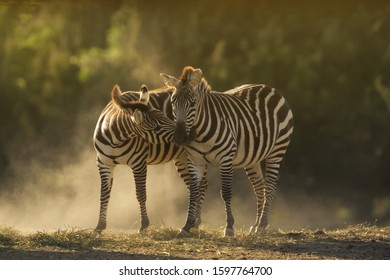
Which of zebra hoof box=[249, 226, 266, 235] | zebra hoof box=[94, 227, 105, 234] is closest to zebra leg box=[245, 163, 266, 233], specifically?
zebra hoof box=[249, 226, 266, 235]

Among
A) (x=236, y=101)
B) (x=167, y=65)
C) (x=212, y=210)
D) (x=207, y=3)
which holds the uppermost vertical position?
(x=207, y=3)

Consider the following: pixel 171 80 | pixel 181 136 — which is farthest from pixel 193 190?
pixel 171 80

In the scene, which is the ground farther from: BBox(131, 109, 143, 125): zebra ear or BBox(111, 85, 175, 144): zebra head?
BBox(131, 109, 143, 125): zebra ear

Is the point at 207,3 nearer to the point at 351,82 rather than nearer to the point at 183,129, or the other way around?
the point at 351,82

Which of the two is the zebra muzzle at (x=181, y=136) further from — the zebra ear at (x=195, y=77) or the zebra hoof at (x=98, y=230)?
Result: the zebra hoof at (x=98, y=230)

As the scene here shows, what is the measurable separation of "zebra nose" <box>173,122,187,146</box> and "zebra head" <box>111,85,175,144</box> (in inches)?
15.3

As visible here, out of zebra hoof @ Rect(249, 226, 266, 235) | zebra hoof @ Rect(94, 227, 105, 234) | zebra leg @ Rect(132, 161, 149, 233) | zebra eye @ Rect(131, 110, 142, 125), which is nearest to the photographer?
zebra eye @ Rect(131, 110, 142, 125)

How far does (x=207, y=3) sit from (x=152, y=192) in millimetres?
5677

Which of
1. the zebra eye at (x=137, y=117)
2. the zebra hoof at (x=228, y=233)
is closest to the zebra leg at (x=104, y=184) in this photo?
the zebra eye at (x=137, y=117)

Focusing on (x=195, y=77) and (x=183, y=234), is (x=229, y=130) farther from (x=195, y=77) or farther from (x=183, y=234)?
(x=183, y=234)

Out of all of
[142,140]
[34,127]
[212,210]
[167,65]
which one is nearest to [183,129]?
[142,140]

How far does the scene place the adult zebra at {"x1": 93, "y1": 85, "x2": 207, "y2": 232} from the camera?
1192cm

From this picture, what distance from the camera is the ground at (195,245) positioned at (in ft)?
34.4

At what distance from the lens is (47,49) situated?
23.1 metres
